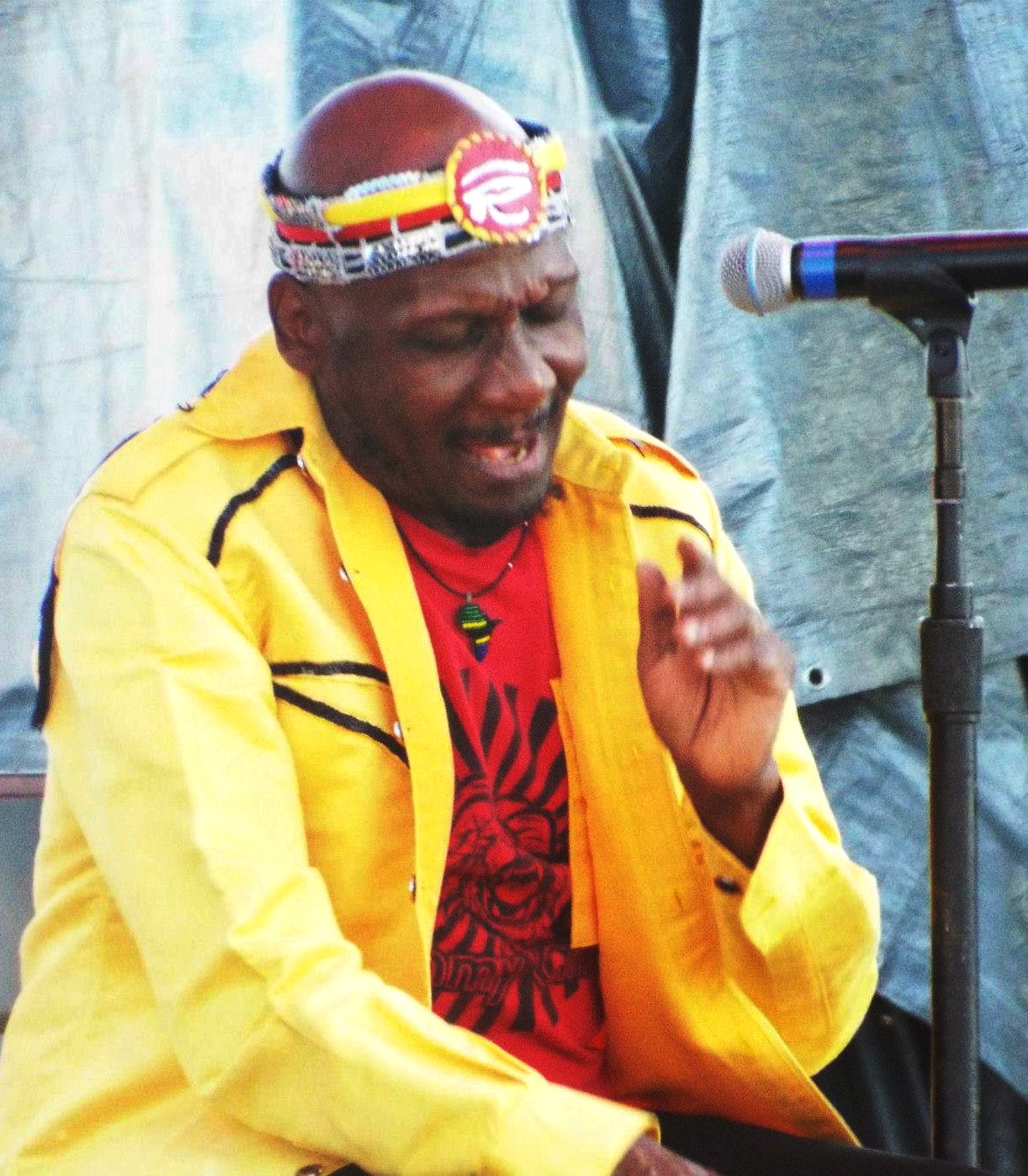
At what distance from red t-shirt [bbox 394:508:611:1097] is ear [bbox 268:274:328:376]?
0.22 m

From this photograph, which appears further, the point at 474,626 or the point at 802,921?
the point at 474,626

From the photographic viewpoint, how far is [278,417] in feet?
7.27

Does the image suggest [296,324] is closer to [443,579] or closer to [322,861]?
[443,579]

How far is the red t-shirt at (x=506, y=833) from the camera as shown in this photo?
2.19m

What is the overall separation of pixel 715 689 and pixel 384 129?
2.40ft

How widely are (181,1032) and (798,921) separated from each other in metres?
0.70

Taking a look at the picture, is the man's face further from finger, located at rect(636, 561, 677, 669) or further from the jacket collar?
finger, located at rect(636, 561, 677, 669)

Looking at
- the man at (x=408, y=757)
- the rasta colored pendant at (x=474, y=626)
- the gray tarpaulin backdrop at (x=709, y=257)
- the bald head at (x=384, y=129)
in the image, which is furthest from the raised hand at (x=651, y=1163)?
the gray tarpaulin backdrop at (x=709, y=257)

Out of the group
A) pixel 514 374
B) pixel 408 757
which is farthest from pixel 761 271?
pixel 408 757

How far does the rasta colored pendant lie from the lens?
226 centimetres

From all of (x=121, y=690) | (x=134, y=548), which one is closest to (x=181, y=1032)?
(x=121, y=690)

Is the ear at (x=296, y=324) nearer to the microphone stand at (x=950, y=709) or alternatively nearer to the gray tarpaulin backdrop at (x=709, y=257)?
the microphone stand at (x=950, y=709)

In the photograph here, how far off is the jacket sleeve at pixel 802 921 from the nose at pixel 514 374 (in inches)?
18.7

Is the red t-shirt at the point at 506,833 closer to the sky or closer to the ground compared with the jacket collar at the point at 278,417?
closer to the ground
